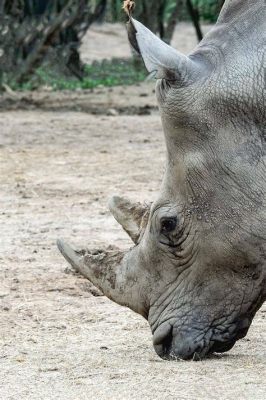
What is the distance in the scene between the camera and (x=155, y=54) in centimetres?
536

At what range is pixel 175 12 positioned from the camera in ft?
73.2

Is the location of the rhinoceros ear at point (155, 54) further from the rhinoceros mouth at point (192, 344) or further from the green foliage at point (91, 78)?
the green foliage at point (91, 78)

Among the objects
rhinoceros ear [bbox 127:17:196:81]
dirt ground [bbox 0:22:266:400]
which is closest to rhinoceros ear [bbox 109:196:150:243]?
dirt ground [bbox 0:22:266:400]

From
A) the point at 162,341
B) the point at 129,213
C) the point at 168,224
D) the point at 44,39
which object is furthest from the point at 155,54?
the point at 44,39

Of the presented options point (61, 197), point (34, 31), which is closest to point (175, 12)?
point (34, 31)

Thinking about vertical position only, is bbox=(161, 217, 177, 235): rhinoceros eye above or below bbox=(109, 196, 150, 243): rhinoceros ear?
above

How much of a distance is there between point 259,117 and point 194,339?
1076 mm

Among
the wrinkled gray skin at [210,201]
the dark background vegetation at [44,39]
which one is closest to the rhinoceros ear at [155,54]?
the wrinkled gray skin at [210,201]

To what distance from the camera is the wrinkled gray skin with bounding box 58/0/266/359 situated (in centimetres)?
556

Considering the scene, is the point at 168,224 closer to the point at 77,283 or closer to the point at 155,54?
the point at 155,54

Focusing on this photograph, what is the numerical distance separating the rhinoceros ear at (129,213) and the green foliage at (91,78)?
40.7 feet

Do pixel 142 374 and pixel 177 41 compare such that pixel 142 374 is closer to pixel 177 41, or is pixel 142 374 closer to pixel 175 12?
pixel 175 12

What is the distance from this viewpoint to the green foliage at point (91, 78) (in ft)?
65.3

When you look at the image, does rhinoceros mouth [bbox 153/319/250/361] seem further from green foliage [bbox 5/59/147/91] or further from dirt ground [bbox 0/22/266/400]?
green foliage [bbox 5/59/147/91]
